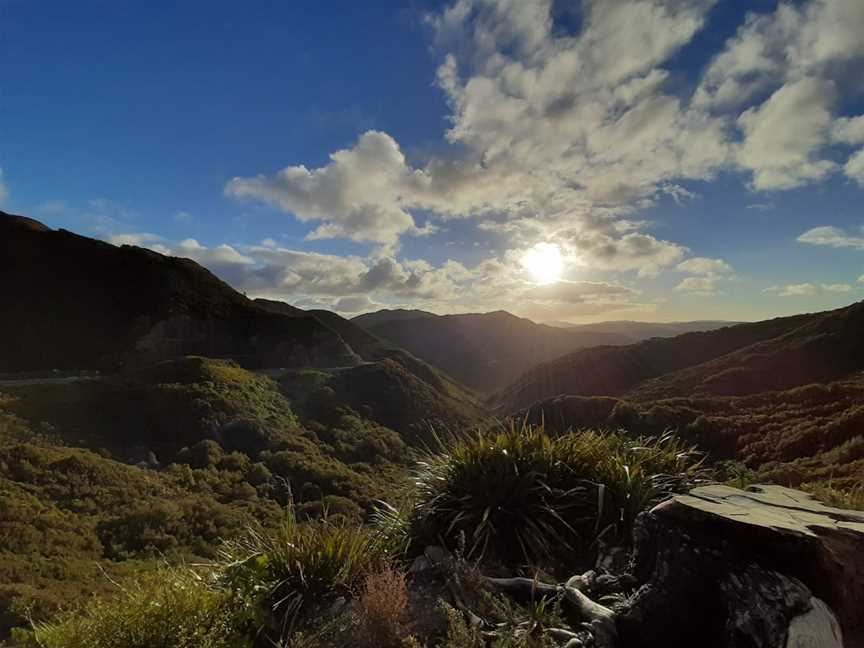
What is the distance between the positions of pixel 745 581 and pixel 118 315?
70.3 meters

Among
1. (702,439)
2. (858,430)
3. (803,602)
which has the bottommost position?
(702,439)

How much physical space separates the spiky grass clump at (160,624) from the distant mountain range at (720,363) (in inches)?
2114

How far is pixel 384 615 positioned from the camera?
367 centimetres

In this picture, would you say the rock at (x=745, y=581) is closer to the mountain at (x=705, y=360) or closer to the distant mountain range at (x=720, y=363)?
the distant mountain range at (x=720, y=363)

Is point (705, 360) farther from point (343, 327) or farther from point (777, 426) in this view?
point (343, 327)

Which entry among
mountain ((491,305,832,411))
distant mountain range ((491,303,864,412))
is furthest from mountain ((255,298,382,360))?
distant mountain range ((491,303,864,412))

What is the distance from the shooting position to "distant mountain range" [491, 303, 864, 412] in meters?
49.8

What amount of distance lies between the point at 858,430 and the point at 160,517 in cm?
2806

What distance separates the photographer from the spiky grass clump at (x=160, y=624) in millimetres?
3736

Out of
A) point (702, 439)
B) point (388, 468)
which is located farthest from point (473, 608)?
point (388, 468)

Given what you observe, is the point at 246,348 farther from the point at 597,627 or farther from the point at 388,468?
the point at 597,627

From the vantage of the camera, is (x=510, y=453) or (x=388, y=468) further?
(x=388, y=468)

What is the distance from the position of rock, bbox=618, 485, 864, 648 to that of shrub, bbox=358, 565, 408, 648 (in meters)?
1.65

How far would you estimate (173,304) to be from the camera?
64000 millimetres
